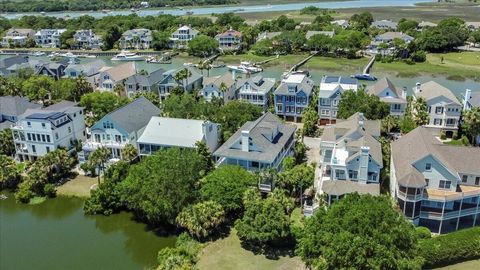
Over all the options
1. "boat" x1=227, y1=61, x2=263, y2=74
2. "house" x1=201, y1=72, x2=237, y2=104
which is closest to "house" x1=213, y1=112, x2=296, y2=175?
"house" x1=201, y1=72, x2=237, y2=104

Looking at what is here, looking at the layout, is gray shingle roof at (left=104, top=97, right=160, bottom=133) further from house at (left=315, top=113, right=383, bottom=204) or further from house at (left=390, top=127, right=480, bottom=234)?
house at (left=390, top=127, right=480, bottom=234)

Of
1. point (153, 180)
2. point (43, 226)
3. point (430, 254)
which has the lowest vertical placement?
point (43, 226)

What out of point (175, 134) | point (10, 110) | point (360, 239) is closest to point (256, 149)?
point (175, 134)

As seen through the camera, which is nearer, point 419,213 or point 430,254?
point 430,254

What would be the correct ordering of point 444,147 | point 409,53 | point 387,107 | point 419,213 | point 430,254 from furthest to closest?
1. point 409,53
2. point 387,107
3. point 444,147
4. point 419,213
5. point 430,254

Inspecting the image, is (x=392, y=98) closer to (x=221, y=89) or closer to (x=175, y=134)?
(x=221, y=89)

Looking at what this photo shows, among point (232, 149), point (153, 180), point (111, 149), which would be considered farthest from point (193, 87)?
point (153, 180)

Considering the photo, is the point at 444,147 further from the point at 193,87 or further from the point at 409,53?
the point at 409,53
